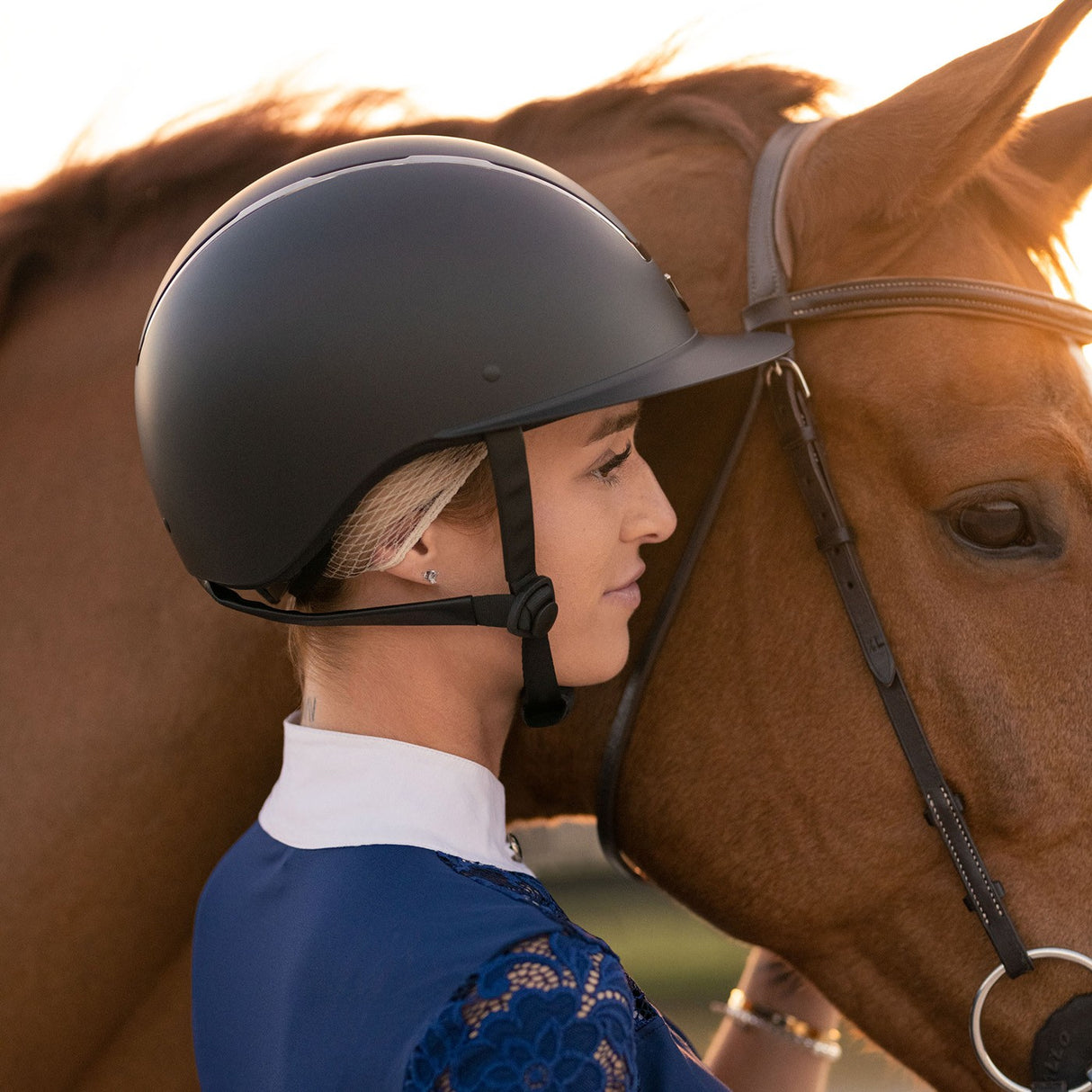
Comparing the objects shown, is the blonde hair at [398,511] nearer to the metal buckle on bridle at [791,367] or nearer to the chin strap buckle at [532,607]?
the chin strap buckle at [532,607]

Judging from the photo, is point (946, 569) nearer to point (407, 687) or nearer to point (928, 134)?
point (928, 134)

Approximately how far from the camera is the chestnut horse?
1532mm

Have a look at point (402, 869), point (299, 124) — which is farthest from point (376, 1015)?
point (299, 124)

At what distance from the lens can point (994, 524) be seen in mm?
1526

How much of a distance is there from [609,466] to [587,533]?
0.35 ft

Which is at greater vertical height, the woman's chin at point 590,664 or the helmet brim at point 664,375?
the helmet brim at point 664,375

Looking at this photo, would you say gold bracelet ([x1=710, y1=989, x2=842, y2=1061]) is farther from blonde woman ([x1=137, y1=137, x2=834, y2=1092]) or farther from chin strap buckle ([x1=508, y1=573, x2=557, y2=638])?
chin strap buckle ([x1=508, y1=573, x2=557, y2=638])

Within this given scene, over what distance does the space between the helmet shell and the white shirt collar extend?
0.84ft

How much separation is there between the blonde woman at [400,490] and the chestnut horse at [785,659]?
23 cm

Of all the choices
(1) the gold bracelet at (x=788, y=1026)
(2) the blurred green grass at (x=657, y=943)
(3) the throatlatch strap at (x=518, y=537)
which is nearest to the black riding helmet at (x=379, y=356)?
(3) the throatlatch strap at (x=518, y=537)

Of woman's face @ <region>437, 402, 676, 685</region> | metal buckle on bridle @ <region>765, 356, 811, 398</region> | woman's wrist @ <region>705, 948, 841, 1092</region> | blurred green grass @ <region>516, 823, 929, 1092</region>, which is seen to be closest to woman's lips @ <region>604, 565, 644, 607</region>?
woman's face @ <region>437, 402, 676, 685</region>

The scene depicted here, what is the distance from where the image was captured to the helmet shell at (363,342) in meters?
1.32

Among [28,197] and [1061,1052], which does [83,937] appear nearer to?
[28,197]

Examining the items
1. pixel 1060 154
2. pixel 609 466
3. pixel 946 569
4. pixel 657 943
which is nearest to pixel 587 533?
pixel 609 466
